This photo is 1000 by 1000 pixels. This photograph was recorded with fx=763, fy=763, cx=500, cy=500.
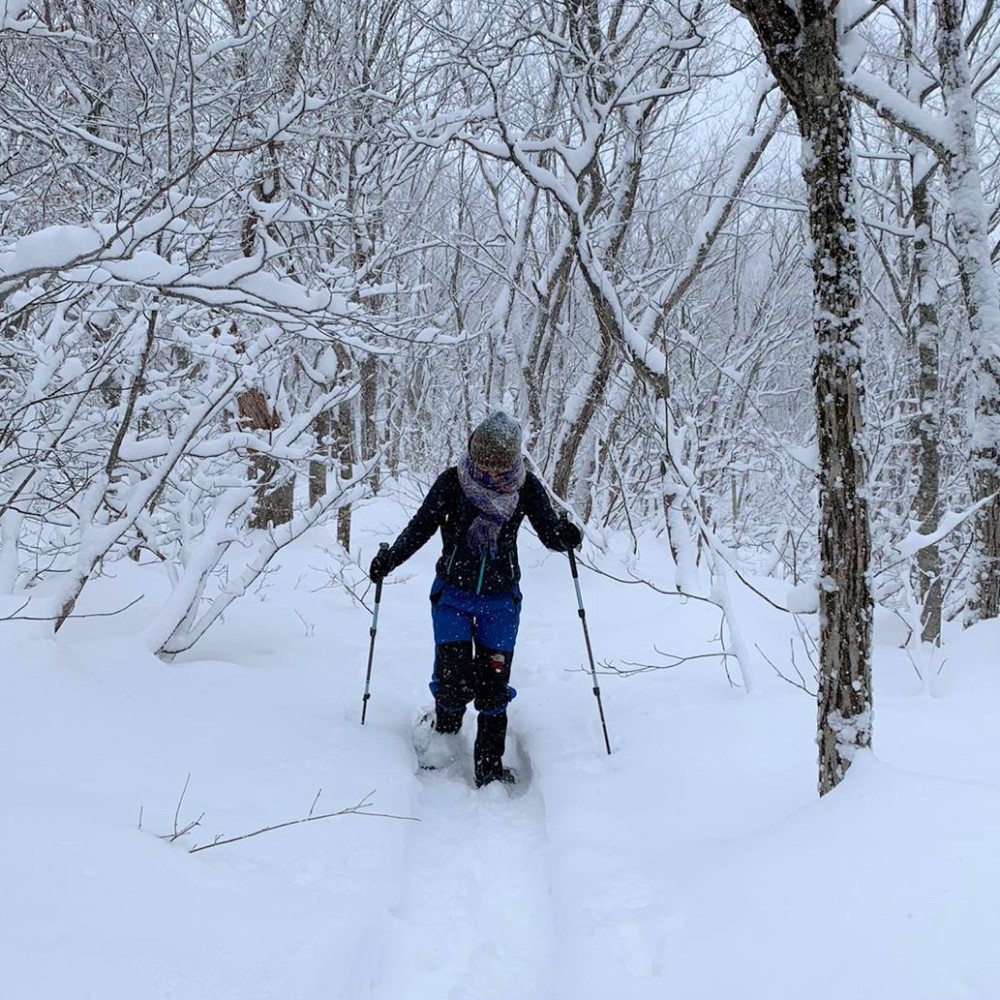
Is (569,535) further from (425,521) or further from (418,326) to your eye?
(418,326)

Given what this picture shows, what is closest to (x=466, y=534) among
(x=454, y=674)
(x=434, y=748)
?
(x=454, y=674)

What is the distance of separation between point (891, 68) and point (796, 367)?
1050cm

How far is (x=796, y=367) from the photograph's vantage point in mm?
19578

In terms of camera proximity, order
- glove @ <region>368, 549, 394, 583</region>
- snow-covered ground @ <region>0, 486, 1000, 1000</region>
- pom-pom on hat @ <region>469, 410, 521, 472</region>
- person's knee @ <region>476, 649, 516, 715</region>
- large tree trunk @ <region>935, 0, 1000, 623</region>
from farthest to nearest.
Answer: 1. large tree trunk @ <region>935, 0, 1000, 623</region>
2. glove @ <region>368, 549, 394, 583</region>
3. person's knee @ <region>476, 649, 516, 715</region>
4. pom-pom on hat @ <region>469, 410, 521, 472</region>
5. snow-covered ground @ <region>0, 486, 1000, 1000</region>

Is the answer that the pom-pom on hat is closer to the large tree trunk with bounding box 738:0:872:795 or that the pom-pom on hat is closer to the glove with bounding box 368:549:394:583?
the glove with bounding box 368:549:394:583

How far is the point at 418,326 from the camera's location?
542 centimetres

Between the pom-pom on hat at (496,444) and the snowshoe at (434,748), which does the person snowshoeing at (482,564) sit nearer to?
the pom-pom on hat at (496,444)

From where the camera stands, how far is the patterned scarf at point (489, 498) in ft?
13.4

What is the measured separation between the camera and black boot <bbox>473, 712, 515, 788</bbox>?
4051 millimetres

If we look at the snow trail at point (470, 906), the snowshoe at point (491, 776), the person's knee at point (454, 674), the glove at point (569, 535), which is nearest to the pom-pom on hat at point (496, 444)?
the glove at point (569, 535)

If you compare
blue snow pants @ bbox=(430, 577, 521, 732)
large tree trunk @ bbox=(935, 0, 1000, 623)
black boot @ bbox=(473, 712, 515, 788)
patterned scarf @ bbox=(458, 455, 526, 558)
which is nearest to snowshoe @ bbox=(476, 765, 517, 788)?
black boot @ bbox=(473, 712, 515, 788)

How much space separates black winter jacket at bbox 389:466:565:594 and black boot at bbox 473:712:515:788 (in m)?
0.69

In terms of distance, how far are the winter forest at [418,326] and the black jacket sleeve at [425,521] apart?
0.83 meters

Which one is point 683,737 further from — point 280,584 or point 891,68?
point 891,68
